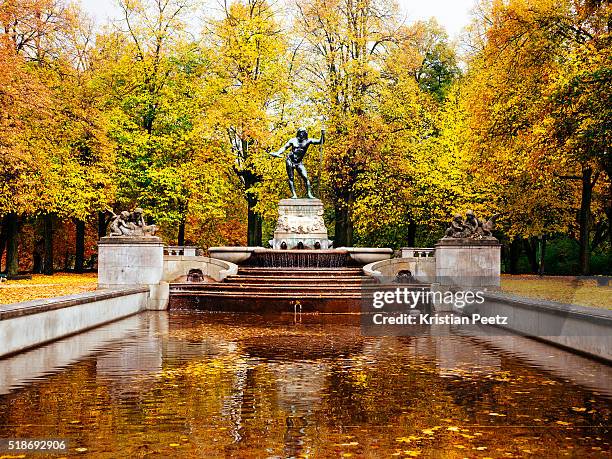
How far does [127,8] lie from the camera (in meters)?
41.6

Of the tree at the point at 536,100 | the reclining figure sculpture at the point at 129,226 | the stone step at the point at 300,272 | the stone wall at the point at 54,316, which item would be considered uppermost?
the tree at the point at 536,100

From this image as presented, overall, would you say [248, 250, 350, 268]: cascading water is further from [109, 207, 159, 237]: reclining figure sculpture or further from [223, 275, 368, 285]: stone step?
[109, 207, 159, 237]: reclining figure sculpture

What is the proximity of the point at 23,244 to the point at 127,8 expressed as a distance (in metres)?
17.2

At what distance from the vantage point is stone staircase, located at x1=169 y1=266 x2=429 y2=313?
21.5m

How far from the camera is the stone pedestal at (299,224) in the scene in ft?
109

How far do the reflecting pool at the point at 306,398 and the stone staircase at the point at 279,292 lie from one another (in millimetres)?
6882

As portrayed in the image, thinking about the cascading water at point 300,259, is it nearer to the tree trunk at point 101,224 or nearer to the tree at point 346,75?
the tree at point 346,75

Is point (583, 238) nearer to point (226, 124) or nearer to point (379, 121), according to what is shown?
point (379, 121)

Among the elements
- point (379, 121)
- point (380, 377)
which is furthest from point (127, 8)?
point (380, 377)

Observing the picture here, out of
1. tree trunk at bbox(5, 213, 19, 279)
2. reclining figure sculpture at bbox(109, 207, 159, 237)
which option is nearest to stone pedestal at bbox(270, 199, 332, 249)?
reclining figure sculpture at bbox(109, 207, 159, 237)

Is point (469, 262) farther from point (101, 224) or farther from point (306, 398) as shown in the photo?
point (101, 224)

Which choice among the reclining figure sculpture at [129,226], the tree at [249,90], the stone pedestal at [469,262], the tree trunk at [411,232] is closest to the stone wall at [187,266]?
the reclining figure sculpture at [129,226]

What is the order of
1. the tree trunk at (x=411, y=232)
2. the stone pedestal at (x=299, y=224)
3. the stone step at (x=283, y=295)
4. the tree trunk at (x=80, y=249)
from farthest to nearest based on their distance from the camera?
1. the tree trunk at (x=411, y=232)
2. the tree trunk at (x=80, y=249)
3. the stone pedestal at (x=299, y=224)
4. the stone step at (x=283, y=295)

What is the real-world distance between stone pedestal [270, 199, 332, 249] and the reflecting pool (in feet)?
61.4
